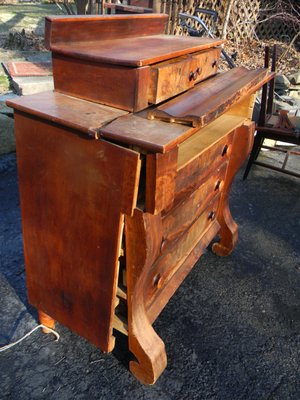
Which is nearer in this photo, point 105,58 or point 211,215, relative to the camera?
point 105,58

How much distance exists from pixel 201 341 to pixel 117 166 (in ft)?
3.89

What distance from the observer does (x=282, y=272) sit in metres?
2.50

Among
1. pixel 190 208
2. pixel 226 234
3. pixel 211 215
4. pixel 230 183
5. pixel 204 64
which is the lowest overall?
pixel 226 234

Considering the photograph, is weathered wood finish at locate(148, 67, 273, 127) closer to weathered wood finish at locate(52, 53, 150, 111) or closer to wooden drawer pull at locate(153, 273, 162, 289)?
weathered wood finish at locate(52, 53, 150, 111)

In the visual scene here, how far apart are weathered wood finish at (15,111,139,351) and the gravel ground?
0.75 ft

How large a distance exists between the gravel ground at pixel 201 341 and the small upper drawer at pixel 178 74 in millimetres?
1237

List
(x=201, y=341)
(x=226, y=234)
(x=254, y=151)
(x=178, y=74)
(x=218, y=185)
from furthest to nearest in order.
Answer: (x=254, y=151)
(x=226, y=234)
(x=218, y=185)
(x=201, y=341)
(x=178, y=74)

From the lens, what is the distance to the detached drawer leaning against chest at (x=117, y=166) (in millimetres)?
1217

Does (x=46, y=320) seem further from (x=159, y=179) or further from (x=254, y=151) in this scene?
(x=254, y=151)

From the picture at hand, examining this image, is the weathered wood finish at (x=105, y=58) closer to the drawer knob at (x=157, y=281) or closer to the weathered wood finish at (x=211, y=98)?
the weathered wood finish at (x=211, y=98)

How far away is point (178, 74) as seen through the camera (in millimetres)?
1426

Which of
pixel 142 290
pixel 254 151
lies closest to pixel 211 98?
pixel 142 290

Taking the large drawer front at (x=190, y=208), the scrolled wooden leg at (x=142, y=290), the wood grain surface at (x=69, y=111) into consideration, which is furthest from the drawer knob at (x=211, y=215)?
the wood grain surface at (x=69, y=111)

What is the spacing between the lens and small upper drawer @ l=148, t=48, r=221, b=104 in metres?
1.31
